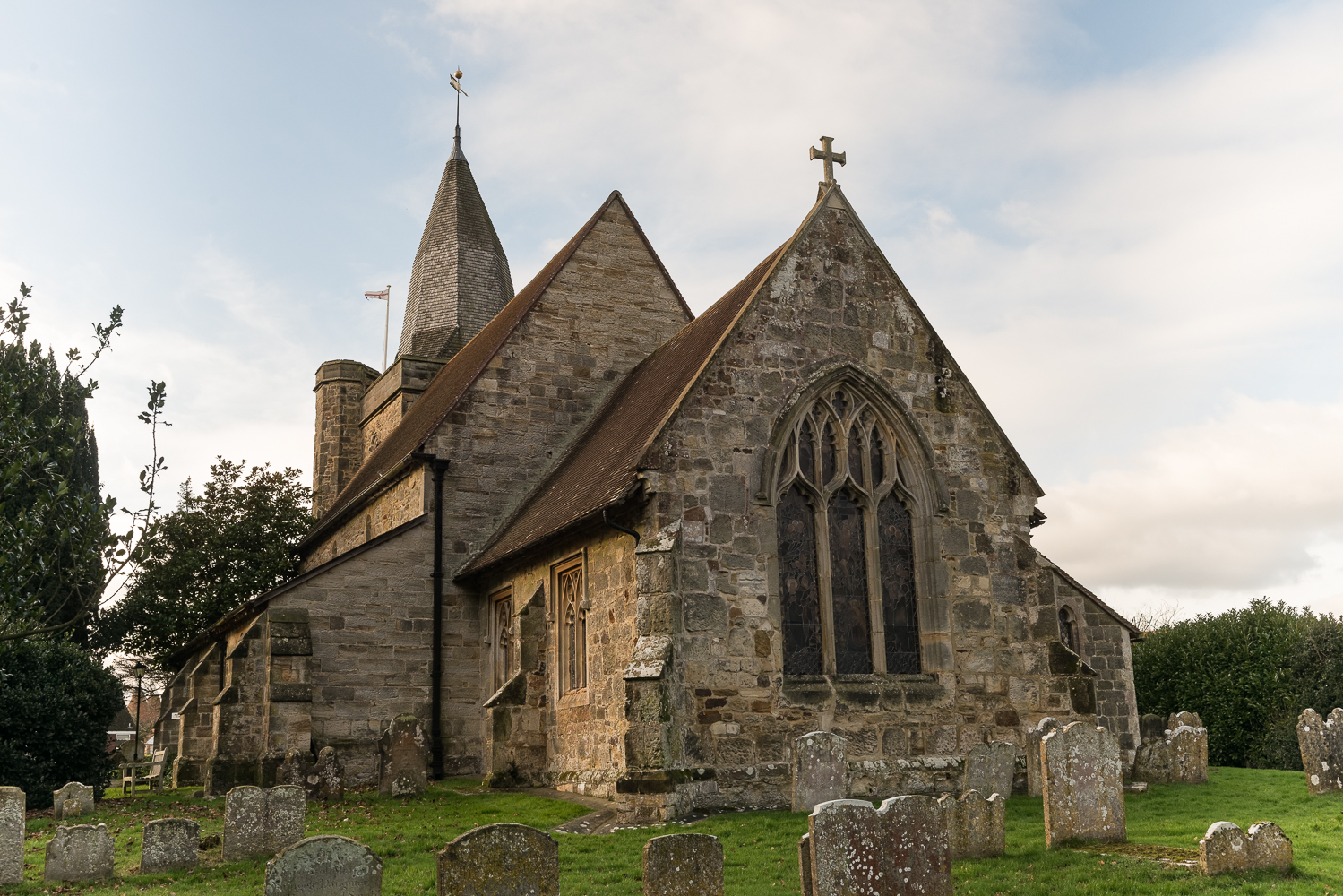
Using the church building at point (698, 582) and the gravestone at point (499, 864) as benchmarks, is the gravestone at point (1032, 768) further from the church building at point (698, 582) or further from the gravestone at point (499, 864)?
the gravestone at point (499, 864)

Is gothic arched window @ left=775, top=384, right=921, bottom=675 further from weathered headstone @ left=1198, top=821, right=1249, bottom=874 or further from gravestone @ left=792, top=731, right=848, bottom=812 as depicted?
weathered headstone @ left=1198, top=821, right=1249, bottom=874

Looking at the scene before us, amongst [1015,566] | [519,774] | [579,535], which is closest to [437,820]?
[519,774]

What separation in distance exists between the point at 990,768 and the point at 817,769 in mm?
2319

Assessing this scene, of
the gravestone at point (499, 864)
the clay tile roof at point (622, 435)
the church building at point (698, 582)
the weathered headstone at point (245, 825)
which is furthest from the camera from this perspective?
the clay tile roof at point (622, 435)

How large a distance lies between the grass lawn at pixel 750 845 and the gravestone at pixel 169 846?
18cm

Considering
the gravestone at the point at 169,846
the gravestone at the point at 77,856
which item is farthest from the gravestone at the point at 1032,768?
the gravestone at the point at 77,856

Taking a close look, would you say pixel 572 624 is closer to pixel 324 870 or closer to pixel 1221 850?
pixel 324 870

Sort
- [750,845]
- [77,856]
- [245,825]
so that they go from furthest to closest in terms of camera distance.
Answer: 1. [245,825]
2. [750,845]
3. [77,856]

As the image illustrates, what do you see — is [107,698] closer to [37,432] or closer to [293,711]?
[293,711]

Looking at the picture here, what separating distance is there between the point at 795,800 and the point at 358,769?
866 centimetres

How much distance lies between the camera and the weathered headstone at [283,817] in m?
11.0

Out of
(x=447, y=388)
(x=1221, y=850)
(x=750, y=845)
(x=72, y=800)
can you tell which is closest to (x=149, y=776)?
(x=72, y=800)

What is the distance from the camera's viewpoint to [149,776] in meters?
23.8

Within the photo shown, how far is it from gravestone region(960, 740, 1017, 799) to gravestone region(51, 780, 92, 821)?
11.7 m
